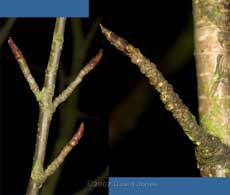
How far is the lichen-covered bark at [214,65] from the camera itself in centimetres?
55

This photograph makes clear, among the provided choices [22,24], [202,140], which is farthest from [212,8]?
[22,24]

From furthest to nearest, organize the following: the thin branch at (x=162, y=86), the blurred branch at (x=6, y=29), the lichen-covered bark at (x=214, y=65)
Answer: the blurred branch at (x=6, y=29)
the lichen-covered bark at (x=214, y=65)
the thin branch at (x=162, y=86)

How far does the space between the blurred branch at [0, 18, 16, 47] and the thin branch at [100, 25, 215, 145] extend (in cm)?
62

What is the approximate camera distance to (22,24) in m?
0.99

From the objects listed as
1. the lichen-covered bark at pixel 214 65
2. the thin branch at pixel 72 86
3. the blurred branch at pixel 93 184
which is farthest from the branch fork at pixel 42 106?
the blurred branch at pixel 93 184

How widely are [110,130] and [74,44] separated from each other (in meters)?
0.24

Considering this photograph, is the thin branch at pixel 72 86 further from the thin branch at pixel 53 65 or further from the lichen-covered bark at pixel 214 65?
the lichen-covered bark at pixel 214 65

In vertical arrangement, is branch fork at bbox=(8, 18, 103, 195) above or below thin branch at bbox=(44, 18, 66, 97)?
below

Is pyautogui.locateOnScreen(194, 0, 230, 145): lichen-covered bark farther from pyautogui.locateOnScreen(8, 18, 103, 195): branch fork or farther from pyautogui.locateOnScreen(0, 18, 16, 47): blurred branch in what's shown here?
pyautogui.locateOnScreen(0, 18, 16, 47): blurred branch

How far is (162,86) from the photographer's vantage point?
0.43 m

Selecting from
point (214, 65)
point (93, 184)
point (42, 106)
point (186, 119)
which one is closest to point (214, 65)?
point (214, 65)

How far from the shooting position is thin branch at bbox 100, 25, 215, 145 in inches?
15.5

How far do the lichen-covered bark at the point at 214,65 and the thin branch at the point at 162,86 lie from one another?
0.26ft

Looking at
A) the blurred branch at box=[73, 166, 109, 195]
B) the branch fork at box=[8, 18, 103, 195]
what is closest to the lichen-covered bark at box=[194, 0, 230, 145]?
the branch fork at box=[8, 18, 103, 195]
